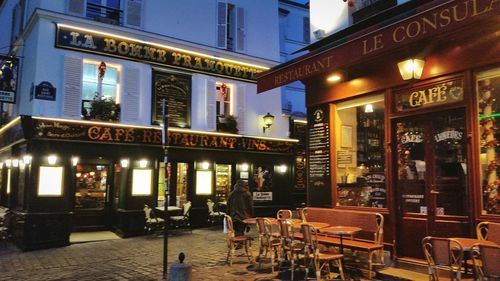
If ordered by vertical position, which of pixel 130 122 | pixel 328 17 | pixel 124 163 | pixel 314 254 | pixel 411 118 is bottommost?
pixel 314 254

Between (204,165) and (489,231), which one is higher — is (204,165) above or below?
above

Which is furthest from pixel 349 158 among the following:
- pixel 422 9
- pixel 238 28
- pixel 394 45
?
pixel 238 28

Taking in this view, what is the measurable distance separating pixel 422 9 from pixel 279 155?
444 inches

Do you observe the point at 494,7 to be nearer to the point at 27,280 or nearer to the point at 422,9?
the point at 422,9

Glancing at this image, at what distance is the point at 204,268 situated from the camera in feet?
27.8

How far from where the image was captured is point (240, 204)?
9523 millimetres

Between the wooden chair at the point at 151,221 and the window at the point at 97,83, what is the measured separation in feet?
12.1

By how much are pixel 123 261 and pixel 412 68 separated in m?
7.30

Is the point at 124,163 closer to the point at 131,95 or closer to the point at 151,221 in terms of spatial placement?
the point at 151,221

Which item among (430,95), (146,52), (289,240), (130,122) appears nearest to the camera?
(430,95)

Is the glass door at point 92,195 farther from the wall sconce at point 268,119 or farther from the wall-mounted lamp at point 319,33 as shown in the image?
the wall-mounted lamp at point 319,33

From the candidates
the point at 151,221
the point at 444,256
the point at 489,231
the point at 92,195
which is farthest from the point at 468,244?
the point at 92,195

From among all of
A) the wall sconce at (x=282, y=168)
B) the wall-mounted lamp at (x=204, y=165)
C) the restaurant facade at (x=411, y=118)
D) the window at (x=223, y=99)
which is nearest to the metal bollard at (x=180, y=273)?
the restaurant facade at (x=411, y=118)

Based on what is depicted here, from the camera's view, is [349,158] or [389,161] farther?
[349,158]
